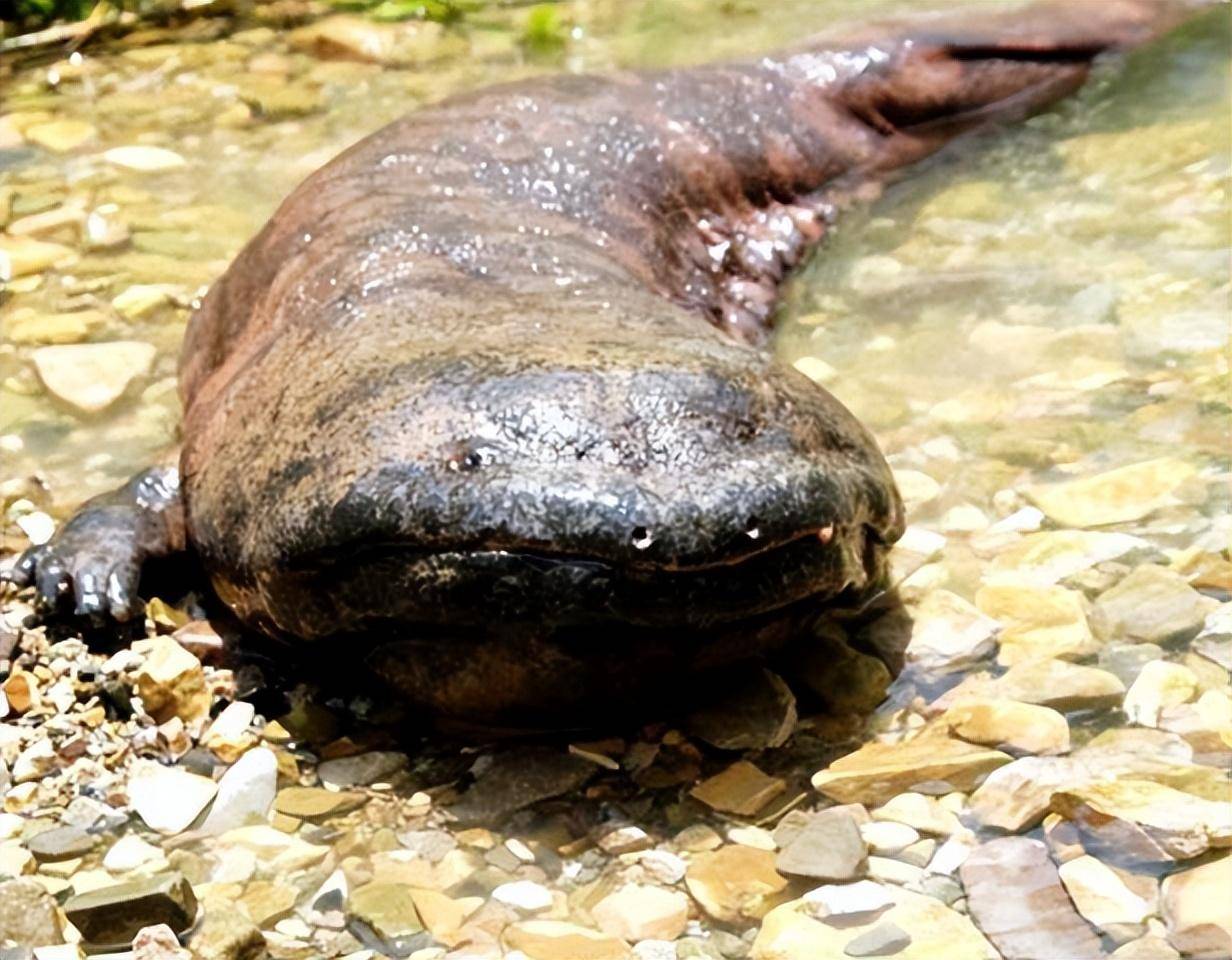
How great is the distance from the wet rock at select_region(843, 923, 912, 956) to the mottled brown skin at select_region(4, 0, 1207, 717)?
0.54m

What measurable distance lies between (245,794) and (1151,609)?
160 centimetres

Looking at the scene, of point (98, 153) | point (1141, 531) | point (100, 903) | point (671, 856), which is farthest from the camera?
point (98, 153)

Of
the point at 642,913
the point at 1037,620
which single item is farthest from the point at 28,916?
the point at 1037,620

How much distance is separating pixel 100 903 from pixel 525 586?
2.45 feet

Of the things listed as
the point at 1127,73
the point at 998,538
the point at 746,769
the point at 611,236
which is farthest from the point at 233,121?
the point at 746,769

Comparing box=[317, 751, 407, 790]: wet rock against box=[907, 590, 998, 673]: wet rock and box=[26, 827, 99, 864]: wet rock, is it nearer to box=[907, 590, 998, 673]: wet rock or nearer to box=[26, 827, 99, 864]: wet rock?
box=[26, 827, 99, 864]: wet rock

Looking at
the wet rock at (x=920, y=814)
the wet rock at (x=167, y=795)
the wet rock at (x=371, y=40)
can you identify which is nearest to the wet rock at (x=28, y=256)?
the wet rock at (x=371, y=40)

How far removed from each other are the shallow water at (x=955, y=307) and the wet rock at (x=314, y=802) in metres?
0.53

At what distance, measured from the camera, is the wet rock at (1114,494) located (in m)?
3.35

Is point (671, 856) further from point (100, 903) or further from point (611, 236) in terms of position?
point (611, 236)

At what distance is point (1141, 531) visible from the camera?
3.28m

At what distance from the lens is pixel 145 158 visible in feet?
19.0

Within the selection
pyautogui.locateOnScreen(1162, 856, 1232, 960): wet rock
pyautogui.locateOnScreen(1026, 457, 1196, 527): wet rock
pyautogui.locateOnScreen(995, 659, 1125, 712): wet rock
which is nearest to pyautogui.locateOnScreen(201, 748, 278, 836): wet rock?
pyautogui.locateOnScreen(995, 659, 1125, 712): wet rock

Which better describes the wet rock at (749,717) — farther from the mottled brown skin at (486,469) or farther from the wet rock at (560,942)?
the wet rock at (560,942)
